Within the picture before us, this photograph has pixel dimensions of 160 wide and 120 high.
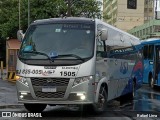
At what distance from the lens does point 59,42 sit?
1234 centimetres

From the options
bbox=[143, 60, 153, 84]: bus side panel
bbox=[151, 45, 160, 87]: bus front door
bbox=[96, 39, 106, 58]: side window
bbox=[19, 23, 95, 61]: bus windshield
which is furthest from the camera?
bbox=[143, 60, 153, 84]: bus side panel

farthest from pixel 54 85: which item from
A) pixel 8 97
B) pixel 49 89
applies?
pixel 8 97

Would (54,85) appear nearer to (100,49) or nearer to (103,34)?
(100,49)

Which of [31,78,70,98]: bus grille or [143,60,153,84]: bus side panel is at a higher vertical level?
[31,78,70,98]: bus grille

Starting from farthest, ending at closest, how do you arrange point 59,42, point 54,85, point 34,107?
point 34,107
point 59,42
point 54,85

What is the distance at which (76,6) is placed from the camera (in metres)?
52.1

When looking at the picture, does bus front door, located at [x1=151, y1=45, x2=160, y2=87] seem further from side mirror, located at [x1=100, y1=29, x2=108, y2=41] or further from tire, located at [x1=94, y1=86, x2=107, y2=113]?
side mirror, located at [x1=100, y1=29, x2=108, y2=41]

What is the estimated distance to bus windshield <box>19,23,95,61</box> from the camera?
39.5 ft

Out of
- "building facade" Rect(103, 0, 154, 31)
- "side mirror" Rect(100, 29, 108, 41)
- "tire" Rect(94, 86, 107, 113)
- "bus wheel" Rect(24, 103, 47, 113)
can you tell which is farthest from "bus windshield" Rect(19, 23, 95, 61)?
"building facade" Rect(103, 0, 154, 31)

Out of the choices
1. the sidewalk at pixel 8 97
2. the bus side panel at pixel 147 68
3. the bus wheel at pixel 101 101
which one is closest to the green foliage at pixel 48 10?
the bus side panel at pixel 147 68

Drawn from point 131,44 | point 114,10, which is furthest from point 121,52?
point 114,10

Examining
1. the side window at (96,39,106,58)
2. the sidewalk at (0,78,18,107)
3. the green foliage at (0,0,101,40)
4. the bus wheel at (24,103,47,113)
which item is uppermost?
the green foliage at (0,0,101,40)

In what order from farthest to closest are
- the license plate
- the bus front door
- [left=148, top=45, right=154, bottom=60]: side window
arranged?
[left=148, top=45, right=154, bottom=60]: side window, the bus front door, the license plate

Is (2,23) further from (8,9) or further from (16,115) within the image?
(16,115)
